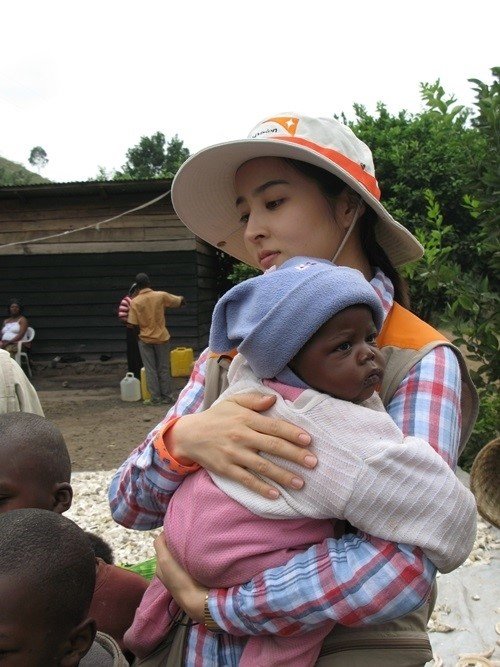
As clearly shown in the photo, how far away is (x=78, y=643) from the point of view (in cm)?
122

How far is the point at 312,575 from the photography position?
3.50ft

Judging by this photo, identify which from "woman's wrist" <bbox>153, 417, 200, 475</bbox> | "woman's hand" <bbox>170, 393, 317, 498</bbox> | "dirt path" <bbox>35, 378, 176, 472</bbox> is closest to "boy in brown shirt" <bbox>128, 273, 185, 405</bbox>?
"dirt path" <bbox>35, 378, 176, 472</bbox>

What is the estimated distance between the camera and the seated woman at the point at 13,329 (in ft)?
36.7

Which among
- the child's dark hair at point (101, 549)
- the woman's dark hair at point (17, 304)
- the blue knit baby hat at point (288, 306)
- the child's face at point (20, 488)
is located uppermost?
the blue knit baby hat at point (288, 306)

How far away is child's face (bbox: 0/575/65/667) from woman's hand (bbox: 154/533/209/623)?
25 cm

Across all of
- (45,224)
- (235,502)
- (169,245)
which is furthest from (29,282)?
(235,502)

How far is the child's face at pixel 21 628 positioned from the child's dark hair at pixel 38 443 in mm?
586

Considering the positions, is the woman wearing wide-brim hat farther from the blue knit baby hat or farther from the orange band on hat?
the blue knit baby hat

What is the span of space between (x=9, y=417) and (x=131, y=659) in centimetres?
80

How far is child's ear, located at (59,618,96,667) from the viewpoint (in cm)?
119

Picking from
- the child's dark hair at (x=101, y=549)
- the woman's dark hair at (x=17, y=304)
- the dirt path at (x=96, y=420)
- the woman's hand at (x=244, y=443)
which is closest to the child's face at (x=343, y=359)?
the woman's hand at (x=244, y=443)

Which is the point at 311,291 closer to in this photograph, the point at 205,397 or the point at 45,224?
the point at 205,397

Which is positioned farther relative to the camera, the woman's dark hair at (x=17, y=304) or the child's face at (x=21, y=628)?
the woman's dark hair at (x=17, y=304)

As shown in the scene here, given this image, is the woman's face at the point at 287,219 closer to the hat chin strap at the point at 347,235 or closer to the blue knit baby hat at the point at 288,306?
the hat chin strap at the point at 347,235
